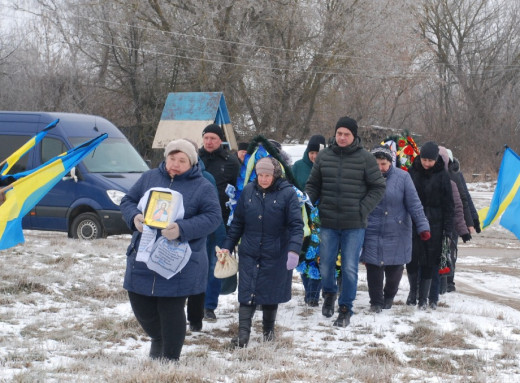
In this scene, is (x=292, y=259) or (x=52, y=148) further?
(x=52, y=148)

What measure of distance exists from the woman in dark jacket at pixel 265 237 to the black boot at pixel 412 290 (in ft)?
8.37

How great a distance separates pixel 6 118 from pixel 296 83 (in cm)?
1899

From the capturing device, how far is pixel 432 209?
8.42 meters

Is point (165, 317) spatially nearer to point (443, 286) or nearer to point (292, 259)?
point (292, 259)

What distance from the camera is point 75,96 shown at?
30406 mm

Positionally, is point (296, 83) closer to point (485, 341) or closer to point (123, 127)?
point (123, 127)

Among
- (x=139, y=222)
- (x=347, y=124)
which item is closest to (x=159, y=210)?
(x=139, y=222)

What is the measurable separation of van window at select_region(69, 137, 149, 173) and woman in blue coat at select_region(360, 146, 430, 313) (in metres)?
6.83

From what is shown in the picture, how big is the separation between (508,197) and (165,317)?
555 centimetres

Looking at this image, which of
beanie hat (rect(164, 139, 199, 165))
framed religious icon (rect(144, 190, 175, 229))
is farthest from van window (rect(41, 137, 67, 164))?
framed religious icon (rect(144, 190, 175, 229))

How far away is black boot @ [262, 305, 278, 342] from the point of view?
21.7 feet

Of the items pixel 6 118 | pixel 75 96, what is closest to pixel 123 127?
pixel 75 96

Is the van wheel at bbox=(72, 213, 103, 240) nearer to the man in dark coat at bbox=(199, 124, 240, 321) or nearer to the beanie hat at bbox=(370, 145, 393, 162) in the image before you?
the man in dark coat at bbox=(199, 124, 240, 321)

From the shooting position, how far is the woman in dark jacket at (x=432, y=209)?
8336 mm
